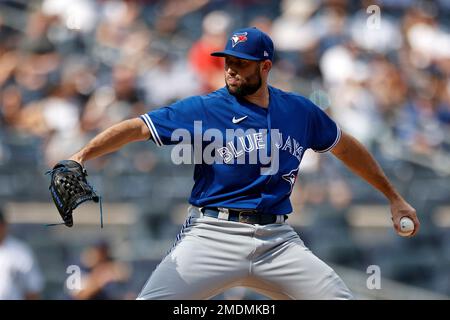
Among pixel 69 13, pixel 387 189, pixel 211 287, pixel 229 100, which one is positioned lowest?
pixel 211 287

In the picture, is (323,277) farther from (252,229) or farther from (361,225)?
(361,225)

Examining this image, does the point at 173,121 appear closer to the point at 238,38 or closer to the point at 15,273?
the point at 238,38

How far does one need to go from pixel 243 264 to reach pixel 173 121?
2.39ft

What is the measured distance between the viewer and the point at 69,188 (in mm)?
4266

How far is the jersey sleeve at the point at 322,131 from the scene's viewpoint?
4.87m

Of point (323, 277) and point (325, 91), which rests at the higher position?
point (325, 91)

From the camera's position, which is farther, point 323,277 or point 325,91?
point 325,91

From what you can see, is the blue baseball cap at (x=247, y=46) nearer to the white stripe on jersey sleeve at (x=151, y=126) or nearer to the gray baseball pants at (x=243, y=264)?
the white stripe on jersey sleeve at (x=151, y=126)

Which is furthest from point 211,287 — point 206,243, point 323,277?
point 323,277

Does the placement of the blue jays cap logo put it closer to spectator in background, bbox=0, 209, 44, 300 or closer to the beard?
the beard

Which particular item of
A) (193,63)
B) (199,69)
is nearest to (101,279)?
(199,69)

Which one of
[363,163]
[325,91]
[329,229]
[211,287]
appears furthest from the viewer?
[325,91]

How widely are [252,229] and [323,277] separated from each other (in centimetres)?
39

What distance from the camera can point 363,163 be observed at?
5.01 meters
